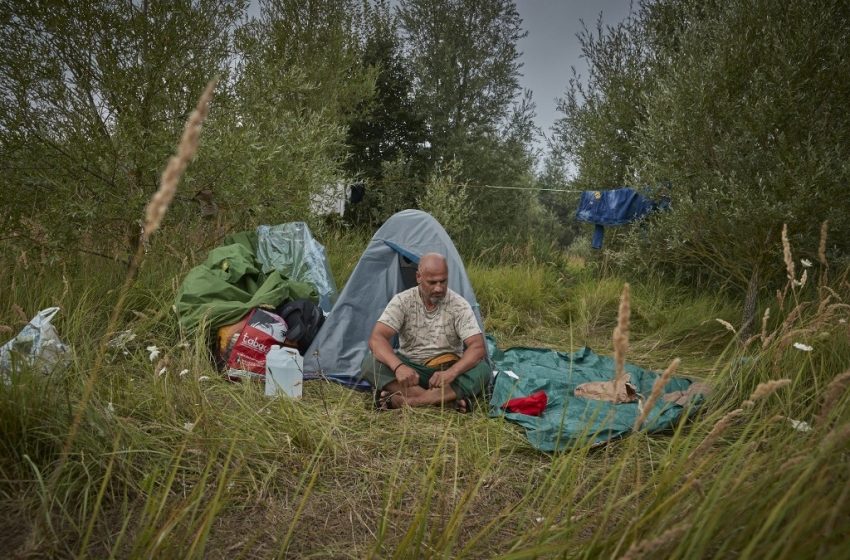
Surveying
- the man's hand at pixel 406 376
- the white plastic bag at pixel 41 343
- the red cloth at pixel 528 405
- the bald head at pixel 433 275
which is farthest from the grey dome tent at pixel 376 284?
the white plastic bag at pixel 41 343

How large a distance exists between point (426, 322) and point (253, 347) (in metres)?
1.26

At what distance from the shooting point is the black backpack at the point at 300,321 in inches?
156

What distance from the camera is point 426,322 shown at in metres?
3.64

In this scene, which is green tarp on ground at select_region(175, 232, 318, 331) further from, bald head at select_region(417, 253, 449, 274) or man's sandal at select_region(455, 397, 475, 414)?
man's sandal at select_region(455, 397, 475, 414)

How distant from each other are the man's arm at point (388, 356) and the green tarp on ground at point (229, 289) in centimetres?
96

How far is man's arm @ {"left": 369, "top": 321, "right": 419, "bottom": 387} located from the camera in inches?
128

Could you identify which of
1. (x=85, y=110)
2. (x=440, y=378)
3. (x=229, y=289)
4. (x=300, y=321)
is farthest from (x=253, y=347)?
(x=85, y=110)

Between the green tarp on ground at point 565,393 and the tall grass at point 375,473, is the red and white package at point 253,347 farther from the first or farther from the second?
the green tarp on ground at point 565,393

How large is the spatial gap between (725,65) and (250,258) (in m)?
4.84

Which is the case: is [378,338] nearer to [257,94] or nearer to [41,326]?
[41,326]

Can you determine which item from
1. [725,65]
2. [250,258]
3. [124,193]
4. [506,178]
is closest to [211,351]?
[250,258]

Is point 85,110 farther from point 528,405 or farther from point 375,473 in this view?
point 528,405

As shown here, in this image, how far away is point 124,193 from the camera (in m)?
4.39

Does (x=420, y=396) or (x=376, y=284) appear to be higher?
(x=376, y=284)
